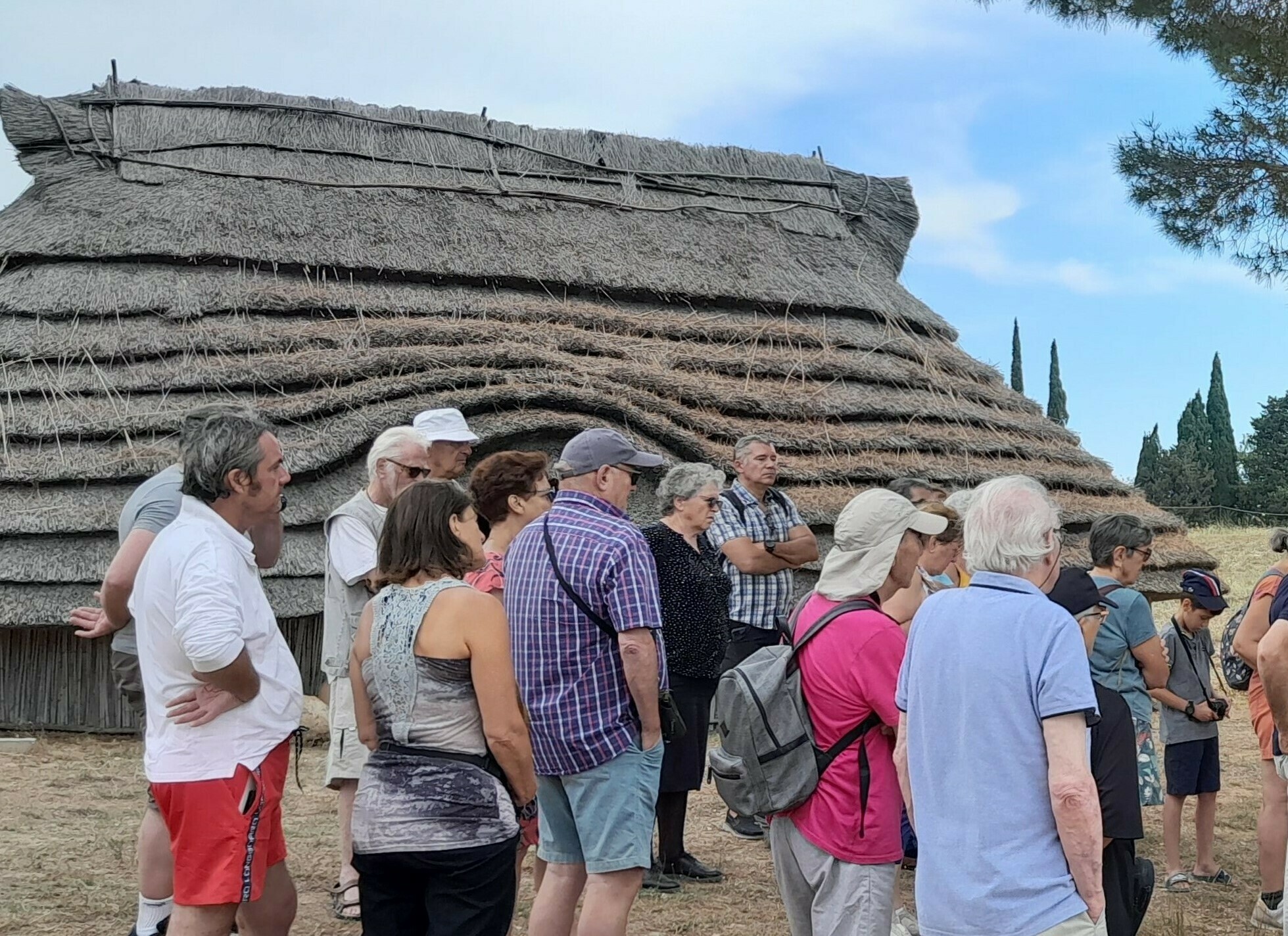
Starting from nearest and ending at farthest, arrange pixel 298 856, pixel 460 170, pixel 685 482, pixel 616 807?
1. pixel 616 807
2. pixel 685 482
3. pixel 298 856
4. pixel 460 170

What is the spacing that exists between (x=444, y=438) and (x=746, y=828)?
240 cm

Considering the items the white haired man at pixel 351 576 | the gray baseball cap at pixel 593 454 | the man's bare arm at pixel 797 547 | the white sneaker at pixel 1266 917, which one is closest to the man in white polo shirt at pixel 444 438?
the white haired man at pixel 351 576

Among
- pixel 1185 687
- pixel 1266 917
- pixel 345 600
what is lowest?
pixel 1266 917

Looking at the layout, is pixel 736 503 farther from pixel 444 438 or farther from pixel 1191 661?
pixel 1191 661

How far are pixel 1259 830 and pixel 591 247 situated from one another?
728cm

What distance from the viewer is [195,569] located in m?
3.02

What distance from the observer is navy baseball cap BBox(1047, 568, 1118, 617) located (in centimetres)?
350

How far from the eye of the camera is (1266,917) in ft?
15.3

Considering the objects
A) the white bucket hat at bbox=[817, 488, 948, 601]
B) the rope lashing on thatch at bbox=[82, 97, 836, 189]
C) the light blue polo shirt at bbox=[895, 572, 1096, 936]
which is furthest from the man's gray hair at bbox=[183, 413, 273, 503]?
the rope lashing on thatch at bbox=[82, 97, 836, 189]

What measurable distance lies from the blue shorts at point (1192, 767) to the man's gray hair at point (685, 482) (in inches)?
84.8

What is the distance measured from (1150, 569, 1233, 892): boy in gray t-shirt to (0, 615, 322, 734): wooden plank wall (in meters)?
4.96

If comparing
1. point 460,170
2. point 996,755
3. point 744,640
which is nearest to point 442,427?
point 744,640

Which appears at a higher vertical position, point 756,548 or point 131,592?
point 756,548

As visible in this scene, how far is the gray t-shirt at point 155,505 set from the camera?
3.70 meters
